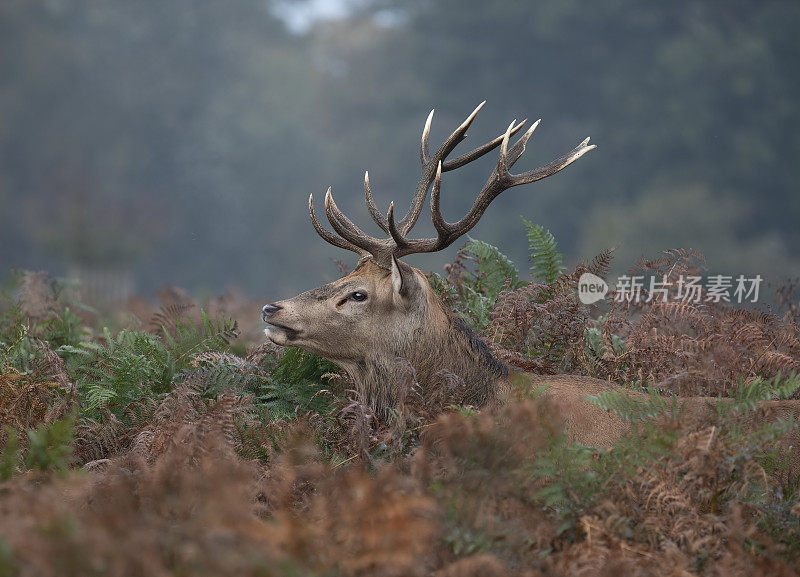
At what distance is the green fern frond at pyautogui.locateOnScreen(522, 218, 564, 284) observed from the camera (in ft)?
20.1

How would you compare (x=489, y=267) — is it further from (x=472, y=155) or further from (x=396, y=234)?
(x=396, y=234)

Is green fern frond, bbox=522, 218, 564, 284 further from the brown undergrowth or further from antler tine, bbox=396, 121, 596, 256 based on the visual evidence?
antler tine, bbox=396, 121, 596, 256

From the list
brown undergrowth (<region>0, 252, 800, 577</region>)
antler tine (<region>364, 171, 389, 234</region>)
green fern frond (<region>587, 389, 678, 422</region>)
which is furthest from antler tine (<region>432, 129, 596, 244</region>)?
green fern frond (<region>587, 389, 678, 422</region>)

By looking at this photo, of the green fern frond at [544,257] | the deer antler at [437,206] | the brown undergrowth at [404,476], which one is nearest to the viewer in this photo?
the brown undergrowth at [404,476]

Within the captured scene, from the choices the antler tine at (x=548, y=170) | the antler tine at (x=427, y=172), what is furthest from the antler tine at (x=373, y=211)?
the antler tine at (x=548, y=170)

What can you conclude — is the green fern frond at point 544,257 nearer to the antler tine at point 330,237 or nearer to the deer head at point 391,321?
the deer head at point 391,321

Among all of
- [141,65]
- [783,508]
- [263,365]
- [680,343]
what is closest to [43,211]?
[263,365]

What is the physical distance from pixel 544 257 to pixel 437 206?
77.0 inches

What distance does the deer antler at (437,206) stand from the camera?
456 centimetres

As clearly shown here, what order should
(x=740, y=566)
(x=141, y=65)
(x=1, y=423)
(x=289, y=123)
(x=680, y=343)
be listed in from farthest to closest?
(x=141, y=65) → (x=289, y=123) → (x=680, y=343) → (x=1, y=423) → (x=740, y=566)

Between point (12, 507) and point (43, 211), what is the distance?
20.7 meters

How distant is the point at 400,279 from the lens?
4.48 meters

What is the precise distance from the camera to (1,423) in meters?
3.92

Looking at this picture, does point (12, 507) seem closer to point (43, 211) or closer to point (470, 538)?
point (470, 538)
